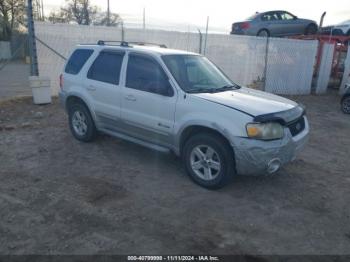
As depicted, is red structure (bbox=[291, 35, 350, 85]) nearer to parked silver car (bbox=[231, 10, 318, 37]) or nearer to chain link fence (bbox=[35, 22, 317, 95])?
parked silver car (bbox=[231, 10, 318, 37])

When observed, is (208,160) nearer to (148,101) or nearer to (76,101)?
(148,101)

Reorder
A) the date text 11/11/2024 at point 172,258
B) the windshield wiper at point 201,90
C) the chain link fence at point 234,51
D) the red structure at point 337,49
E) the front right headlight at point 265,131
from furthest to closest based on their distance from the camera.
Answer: the red structure at point 337,49, the chain link fence at point 234,51, the windshield wiper at point 201,90, the front right headlight at point 265,131, the date text 11/11/2024 at point 172,258

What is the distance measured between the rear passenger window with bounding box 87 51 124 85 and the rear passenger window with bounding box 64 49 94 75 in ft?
0.99

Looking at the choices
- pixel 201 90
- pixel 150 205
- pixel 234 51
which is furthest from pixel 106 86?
pixel 234 51

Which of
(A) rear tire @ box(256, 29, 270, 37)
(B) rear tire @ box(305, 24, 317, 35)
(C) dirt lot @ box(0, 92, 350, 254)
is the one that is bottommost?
(C) dirt lot @ box(0, 92, 350, 254)

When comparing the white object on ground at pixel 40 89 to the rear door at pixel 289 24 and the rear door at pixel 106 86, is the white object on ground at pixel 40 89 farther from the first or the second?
the rear door at pixel 289 24

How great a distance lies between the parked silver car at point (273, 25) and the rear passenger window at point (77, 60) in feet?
35.5

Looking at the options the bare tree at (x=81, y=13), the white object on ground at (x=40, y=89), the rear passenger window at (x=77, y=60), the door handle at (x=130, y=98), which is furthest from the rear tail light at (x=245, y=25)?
the bare tree at (x=81, y=13)

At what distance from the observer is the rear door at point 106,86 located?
17.9 feet

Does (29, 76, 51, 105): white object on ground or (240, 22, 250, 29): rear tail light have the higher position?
(240, 22, 250, 29): rear tail light

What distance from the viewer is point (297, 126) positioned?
4.70m

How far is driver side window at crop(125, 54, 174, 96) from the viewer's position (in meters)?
4.78

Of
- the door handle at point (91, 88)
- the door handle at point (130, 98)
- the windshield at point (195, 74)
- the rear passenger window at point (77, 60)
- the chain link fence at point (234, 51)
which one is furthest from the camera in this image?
the chain link fence at point (234, 51)

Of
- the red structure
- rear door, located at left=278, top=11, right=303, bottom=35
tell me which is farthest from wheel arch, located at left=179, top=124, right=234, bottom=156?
rear door, located at left=278, top=11, right=303, bottom=35
